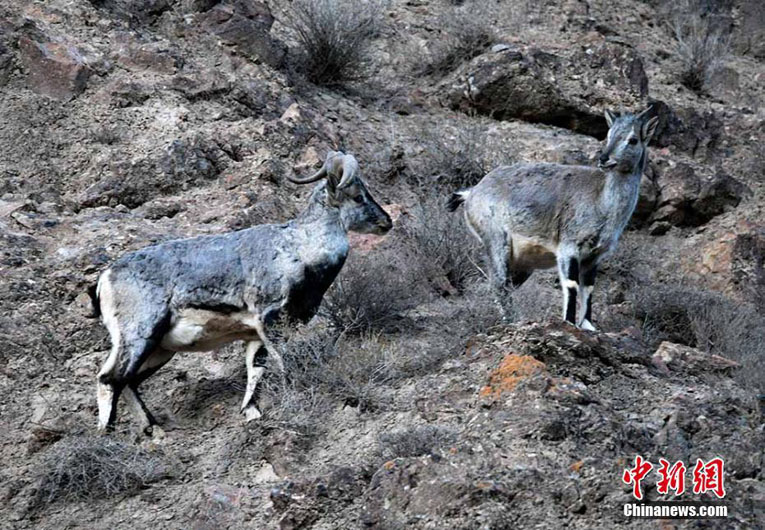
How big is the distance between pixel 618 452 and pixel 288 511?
226 cm

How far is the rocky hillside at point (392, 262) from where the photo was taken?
26.9ft

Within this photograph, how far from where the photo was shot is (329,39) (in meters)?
16.1

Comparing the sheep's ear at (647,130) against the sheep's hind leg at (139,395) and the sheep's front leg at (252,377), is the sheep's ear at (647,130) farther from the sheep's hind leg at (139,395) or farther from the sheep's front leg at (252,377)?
the sheep's hind leg at (139,395)

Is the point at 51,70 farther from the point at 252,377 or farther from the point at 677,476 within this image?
the point at 677,476

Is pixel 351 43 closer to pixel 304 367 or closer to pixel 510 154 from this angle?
pixel 510 154

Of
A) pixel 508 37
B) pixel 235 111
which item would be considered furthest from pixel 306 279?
pixel 508 37

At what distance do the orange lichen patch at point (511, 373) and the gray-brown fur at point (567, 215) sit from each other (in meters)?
1.80

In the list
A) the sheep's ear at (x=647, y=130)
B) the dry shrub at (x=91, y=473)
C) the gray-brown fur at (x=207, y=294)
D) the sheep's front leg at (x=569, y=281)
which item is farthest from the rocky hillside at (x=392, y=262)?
the sheep's ear at (x=647, y=130)

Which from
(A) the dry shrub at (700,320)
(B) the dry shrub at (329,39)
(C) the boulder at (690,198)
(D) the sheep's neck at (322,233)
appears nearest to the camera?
(D) the sheep's neck at (322,233)

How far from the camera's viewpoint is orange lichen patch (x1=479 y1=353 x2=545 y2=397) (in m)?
8.67

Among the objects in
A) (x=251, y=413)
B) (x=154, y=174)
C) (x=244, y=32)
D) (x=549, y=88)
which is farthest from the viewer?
(x=549, y=88)

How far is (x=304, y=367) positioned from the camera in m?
9.59

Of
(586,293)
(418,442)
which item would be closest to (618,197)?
(586,293)

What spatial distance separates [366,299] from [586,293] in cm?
203
